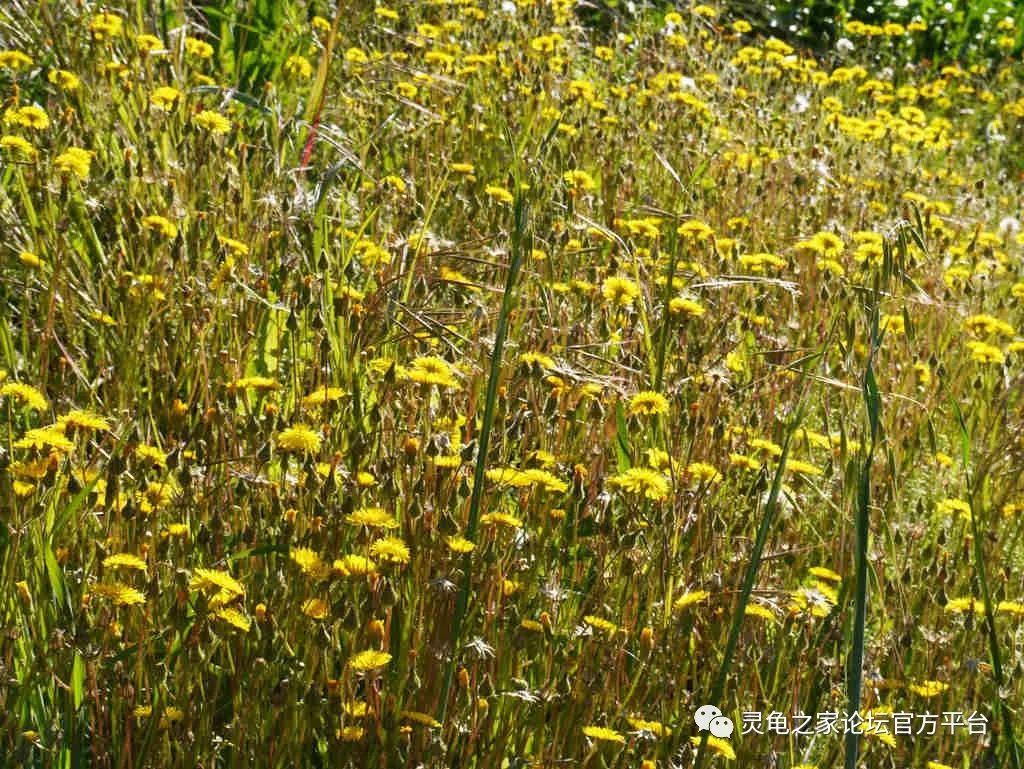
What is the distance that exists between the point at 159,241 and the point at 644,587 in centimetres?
121

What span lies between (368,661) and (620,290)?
1226 mm

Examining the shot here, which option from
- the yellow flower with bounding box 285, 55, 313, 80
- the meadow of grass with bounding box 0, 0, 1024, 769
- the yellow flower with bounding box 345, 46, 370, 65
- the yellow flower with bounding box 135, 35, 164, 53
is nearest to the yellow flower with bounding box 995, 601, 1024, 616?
the meadow of grass with bounding box 0, 0, 1024, 769

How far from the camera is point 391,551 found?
1634 millimetres

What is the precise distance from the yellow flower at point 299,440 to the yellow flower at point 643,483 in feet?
1.38

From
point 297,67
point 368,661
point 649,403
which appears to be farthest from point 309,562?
point 297,67

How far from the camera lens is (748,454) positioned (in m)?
2.41

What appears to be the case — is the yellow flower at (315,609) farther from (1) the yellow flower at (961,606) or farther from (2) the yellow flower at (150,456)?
(1) the yellow flower at (961,606)

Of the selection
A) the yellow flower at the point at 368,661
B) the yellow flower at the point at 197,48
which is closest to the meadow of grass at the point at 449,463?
the yellow flower at the point at 368,661

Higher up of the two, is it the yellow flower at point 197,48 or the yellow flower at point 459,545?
the yellow flower at point 197,48

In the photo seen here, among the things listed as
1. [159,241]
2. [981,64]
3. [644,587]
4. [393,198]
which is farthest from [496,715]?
[981,64]

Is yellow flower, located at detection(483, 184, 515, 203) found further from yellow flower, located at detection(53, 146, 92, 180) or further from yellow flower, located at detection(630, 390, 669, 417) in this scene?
yellow flower, located at detection(630, 390, 669, 417)

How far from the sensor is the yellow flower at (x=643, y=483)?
73.9 inches

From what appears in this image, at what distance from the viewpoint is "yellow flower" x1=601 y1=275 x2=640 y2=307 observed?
2.55m

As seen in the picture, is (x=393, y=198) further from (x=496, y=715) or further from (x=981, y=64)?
(x=981, y=64)
